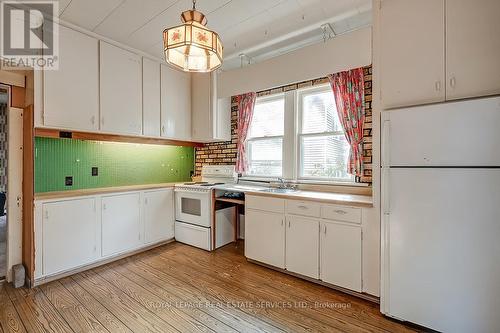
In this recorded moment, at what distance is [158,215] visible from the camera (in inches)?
142

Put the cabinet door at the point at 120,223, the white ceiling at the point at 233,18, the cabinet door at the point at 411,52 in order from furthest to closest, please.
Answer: the cabinet door at the point at 120,223 < the white ceiling at the point at 233,18 < the cabinet door at the point at 411,52

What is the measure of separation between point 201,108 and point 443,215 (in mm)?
3370

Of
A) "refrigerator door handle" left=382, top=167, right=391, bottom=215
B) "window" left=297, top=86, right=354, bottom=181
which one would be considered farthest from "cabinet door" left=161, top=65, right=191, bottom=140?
"refrigerator door handle" left=382, top=167, right=391, bottom=215

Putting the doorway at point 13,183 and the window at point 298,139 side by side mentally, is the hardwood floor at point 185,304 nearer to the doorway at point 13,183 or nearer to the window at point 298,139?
the doorway at point 13,183

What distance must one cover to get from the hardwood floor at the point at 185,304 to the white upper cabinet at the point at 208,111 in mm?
2023

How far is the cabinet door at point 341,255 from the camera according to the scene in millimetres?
2248

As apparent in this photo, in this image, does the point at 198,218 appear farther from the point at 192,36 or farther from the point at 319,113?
the point at 192,36

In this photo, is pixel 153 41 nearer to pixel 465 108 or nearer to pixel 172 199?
pixel 172 199

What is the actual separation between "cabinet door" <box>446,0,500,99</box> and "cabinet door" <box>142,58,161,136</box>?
333cm

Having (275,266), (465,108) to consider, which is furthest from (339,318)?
(465,108)

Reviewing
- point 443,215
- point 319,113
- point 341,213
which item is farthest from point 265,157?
point 443,215

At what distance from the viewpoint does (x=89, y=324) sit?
190 cm

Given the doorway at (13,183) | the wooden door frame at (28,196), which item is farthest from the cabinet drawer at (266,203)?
the doorway at (13,183)

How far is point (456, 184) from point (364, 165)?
1.12 meters
